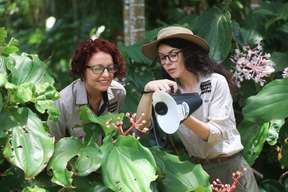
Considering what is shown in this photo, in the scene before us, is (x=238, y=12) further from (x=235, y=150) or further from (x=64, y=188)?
(x=64, y=188)

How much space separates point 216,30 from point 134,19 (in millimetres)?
605

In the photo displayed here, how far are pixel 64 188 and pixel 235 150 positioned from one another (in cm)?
74

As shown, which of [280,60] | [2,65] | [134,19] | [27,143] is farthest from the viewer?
[134,19]

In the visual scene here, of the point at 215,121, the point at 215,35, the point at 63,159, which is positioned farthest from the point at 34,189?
the point at 215,35

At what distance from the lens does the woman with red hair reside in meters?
2.39

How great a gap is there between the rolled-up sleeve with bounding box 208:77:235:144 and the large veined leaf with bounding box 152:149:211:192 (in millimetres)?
135

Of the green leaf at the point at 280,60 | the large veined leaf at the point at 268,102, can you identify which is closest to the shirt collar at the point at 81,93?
the large veined leaf at the point at 268,102

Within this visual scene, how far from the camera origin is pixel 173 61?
241cm

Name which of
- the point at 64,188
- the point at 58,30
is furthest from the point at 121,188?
the point at 58,30

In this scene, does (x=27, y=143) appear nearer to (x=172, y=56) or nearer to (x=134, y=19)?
(x=172, y=56)

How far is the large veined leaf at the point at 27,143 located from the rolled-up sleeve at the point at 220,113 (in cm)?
62

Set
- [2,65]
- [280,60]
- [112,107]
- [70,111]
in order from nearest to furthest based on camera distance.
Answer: [2,65] → [70,111] → [112,107] → [280,60]

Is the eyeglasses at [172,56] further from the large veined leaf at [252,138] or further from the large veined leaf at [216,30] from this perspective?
the large veined leaf at [216,30]

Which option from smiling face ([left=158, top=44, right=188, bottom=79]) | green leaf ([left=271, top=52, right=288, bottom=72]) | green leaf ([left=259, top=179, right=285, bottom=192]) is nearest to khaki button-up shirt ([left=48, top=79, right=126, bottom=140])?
smiling face ([left=158, top=44, right=188, bottom=79])
